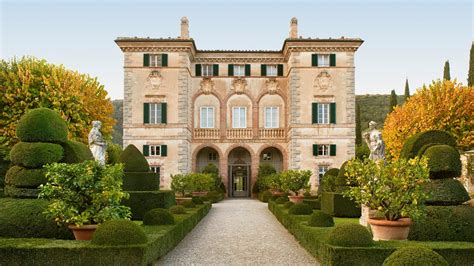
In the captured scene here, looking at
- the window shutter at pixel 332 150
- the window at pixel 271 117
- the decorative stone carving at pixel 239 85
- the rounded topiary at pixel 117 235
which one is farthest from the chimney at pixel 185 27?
the rounded topiary at pixel 117 235

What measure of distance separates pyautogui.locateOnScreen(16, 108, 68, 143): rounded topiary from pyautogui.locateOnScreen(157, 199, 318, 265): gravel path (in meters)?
4.13

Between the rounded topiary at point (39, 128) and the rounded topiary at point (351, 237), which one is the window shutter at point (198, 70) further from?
the rounded topiary at point (351, 237)

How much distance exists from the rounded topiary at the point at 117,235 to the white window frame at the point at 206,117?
30125mm

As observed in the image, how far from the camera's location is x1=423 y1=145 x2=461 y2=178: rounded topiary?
11.8 metres

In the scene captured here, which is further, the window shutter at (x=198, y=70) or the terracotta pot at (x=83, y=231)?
the window shutter at (x=198, y=70)

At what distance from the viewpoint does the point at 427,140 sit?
1298 cm

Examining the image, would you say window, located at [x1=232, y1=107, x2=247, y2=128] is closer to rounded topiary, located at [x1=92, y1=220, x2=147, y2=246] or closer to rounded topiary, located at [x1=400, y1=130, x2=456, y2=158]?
rounded topiary, located at [x1=400, y1=130, x2=456, y2=158]

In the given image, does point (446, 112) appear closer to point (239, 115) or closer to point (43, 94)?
point (239, 115)

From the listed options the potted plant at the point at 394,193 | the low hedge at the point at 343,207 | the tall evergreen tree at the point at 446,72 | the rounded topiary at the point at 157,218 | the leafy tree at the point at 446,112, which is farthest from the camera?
the tall evergreen tree at the point at 446,72

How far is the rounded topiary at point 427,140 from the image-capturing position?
12.8 meters

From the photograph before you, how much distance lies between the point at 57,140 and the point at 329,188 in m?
14.7

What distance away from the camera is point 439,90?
3456cm

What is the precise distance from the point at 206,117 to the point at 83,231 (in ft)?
95.8

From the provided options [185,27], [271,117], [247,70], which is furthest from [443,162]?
[185,27]
